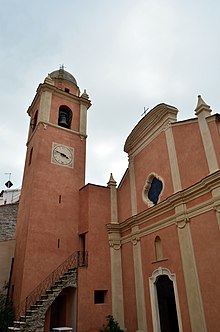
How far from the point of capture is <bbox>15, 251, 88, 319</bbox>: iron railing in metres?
9.95

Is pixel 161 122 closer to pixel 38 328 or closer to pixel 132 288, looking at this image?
pixel 132 288

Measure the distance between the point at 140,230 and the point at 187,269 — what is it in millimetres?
3040

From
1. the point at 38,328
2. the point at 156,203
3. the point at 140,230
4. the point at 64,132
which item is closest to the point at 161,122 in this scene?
the point at 156,203

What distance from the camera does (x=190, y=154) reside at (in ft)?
31.7

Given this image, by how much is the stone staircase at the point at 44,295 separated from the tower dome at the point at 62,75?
10.9 metres

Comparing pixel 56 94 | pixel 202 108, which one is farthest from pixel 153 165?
pixel 56 94

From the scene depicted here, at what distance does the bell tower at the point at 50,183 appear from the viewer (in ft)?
36.2

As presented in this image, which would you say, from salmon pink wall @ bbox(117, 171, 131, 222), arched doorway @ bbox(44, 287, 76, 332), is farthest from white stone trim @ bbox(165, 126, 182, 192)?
arched doorway @ bbox(44, 287, 76, 332)

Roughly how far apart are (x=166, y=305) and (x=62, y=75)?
14.2m

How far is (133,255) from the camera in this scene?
11.4 m

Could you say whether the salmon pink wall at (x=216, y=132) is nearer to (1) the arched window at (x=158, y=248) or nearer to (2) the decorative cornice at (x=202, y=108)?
(2) the decorative cornice at (x=202, y=108)

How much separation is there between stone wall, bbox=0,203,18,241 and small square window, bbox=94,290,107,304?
668 centimetres

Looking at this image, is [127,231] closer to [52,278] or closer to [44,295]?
[52,278]

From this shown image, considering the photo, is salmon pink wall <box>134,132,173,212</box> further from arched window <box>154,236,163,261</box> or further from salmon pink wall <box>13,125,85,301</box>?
salmon pink wall <box>13,125,85,301</box>
